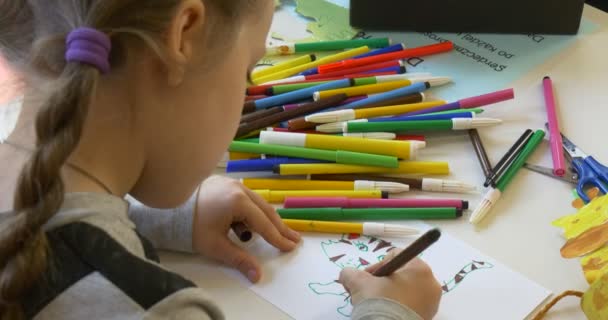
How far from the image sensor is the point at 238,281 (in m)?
0.58

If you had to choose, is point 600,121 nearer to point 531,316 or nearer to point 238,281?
point 531,316

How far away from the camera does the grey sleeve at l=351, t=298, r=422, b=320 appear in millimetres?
524

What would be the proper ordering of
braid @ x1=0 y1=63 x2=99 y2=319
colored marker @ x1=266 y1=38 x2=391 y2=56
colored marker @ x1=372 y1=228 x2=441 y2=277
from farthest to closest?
colored marker @ x1=266 y1=38 x2=391 y2=56, colored marker @ x1=372 y1=228 x2=441 y2=277, braid @ x1=0 y1=63 x2=99 y2=319

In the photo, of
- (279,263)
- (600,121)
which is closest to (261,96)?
(279,263)

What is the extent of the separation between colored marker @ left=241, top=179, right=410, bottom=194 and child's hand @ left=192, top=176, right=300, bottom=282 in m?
0.04

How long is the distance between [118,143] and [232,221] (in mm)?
179

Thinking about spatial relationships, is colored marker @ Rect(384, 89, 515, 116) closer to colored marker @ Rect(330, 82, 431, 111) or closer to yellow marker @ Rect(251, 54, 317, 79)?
colored marker @ Rect(330, 82, 431, 111)

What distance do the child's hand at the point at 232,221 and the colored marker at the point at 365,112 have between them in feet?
0.43

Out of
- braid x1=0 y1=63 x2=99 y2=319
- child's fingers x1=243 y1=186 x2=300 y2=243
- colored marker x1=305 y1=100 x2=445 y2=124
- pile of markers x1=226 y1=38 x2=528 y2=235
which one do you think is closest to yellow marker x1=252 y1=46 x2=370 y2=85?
pile of markers x1=226 y1=38 x2=528 y2=235

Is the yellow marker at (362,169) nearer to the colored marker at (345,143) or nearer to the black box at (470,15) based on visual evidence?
the colored marker at (345,143)

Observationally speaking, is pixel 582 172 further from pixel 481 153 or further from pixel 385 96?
pixel 385 96

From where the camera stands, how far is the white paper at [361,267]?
1.80ft

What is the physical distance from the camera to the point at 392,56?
83 cm

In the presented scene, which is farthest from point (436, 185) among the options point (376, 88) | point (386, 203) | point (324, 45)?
point (324, 45)
